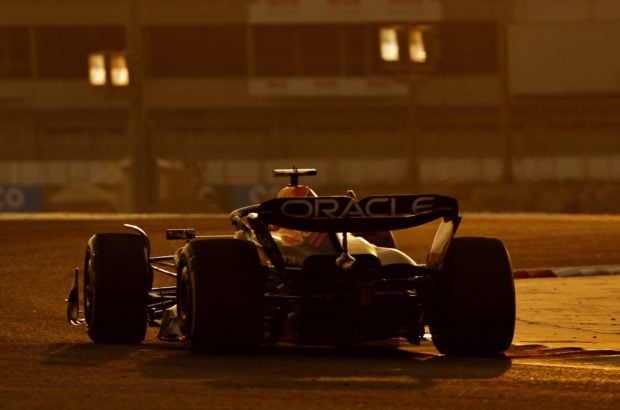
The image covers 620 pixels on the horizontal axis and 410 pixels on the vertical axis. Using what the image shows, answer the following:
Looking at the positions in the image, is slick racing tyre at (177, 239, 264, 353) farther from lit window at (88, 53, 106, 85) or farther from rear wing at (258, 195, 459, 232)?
lit window at (88, 53, 106, 85)

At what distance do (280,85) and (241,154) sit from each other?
2.87 m

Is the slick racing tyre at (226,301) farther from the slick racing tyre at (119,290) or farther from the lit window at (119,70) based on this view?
the lit window at (119,70)

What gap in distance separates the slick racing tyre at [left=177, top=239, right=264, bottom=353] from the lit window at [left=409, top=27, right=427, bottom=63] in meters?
28.2

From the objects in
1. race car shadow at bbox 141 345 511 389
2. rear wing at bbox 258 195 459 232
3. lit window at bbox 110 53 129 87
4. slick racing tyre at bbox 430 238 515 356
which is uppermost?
lit window at bbox 110 53 129 87

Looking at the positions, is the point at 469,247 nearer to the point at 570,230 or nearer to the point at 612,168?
the point at 570,230

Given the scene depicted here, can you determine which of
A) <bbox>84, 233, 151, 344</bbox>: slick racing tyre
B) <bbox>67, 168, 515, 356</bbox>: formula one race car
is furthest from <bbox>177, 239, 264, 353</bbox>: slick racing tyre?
<bbox>84, 233, 151, 344</bbox>: slick racing tyre

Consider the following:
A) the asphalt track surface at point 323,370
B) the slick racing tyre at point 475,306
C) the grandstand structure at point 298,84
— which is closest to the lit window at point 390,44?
the grandstand structure at point 298,84

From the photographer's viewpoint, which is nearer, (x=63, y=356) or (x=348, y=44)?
(x=63, y=356)

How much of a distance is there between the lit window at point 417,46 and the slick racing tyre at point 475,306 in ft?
91.0

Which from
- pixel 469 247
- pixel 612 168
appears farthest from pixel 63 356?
pixel 612 168

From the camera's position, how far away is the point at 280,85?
59.5m

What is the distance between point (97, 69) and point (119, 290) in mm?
26333

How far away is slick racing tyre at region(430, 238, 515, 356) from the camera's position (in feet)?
34.2

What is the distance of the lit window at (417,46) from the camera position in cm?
3797
